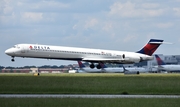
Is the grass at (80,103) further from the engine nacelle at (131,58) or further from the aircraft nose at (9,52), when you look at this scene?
the engine nacelle at (131,58)

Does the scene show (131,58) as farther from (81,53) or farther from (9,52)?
(9,52)

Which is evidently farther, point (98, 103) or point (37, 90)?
point (37, 90)

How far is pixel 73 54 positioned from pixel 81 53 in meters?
1.96

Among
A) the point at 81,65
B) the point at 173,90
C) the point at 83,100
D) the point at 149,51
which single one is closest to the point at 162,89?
the point at 173,90

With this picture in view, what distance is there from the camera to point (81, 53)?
9550cm

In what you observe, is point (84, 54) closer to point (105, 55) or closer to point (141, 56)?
point (105, 55)

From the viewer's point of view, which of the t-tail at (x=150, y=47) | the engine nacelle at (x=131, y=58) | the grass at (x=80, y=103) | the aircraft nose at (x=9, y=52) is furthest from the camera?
the t-tail at (x=150, y=47)

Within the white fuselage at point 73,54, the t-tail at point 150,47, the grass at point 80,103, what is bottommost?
the grass at point 80,103

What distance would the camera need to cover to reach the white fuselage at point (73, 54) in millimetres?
90500

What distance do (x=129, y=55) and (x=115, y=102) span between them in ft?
231

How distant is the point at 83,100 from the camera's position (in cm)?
3061

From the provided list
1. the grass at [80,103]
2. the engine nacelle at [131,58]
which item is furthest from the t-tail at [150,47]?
the grass at [80,103]

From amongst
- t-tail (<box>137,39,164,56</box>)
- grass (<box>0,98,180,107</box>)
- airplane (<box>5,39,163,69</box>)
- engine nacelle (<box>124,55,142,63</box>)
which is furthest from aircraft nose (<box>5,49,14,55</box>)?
grass (<box>0,98,180,107</box>)

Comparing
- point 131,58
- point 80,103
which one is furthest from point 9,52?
point 80,103
